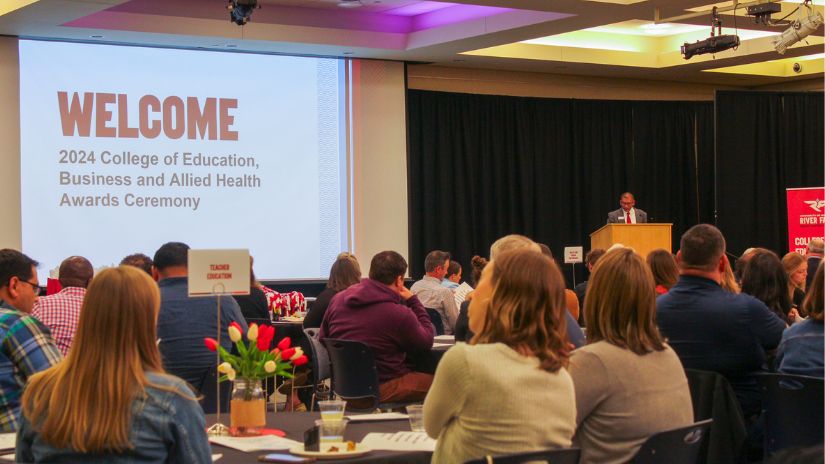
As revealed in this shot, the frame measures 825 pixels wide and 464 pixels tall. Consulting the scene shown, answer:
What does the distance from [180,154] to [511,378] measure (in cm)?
841

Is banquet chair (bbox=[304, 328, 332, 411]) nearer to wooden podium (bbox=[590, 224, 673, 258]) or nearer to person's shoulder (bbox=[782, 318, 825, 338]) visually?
person's shoulder (bbox=[782, 318, 825, 338])

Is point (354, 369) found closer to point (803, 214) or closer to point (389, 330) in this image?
point (389, 330)

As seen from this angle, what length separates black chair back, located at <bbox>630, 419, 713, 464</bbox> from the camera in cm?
284

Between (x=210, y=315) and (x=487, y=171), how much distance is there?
8540 millimetres

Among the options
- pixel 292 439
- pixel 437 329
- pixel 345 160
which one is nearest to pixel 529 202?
pixel 345 160

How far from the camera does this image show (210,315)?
16.1 ft

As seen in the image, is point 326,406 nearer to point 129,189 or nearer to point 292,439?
point 292,439

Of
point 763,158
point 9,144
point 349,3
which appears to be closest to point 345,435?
point 9,144

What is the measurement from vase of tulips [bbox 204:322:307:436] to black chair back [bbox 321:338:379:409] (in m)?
1.86

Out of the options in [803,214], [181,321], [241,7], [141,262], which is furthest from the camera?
[803,214]

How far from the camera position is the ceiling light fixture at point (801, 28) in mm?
8984

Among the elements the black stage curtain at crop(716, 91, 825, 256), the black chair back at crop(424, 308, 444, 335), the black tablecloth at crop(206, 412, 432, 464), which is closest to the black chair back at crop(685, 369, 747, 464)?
the black tablecloth at crop(206, 412, 432, 464)

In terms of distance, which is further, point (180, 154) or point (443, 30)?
point (443, 30)

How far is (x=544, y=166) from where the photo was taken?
44.5ft
